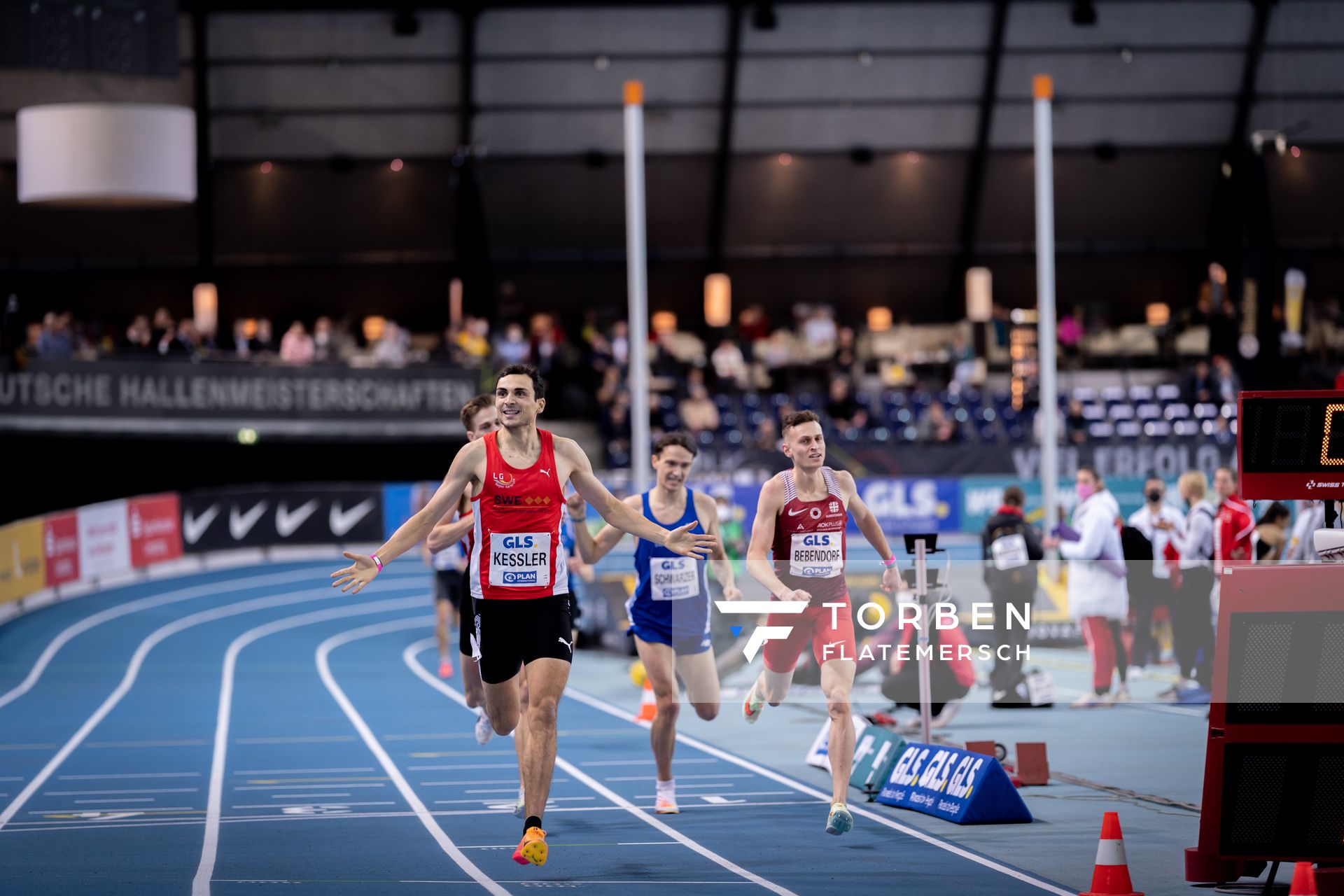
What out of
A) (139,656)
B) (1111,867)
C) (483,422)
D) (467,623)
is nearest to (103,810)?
(467,623)

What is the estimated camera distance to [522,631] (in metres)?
8.40

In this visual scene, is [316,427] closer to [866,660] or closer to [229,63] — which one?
[229,63]

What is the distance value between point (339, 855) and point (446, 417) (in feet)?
82.1

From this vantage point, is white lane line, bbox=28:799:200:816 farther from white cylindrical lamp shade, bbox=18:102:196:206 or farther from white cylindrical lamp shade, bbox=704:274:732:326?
white cylindrical lamp shade, bbox=704:274:732:326

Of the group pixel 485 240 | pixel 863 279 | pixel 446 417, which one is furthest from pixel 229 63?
pixel 863 279

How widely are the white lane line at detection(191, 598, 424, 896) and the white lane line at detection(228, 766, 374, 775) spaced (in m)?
0.21

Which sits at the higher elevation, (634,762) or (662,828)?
(662,828)

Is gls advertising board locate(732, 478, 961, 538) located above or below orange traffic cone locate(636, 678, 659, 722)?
above

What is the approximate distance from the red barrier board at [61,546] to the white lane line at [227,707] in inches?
119

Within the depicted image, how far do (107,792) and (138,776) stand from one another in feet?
2.70

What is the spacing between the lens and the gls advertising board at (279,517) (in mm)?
31484

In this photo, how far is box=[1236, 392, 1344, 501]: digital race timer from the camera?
25.2ft

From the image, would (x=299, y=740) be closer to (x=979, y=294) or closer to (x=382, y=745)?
(x=382, y=745)

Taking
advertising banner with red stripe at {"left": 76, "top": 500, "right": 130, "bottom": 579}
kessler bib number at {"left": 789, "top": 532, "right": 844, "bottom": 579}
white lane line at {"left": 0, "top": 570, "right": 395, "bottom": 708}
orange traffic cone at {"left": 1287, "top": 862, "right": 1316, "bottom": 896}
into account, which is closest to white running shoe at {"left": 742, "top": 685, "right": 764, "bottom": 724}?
A: kessler bib number at {"left": 789, "top": 532, "right": 844, "bottom": 579}
